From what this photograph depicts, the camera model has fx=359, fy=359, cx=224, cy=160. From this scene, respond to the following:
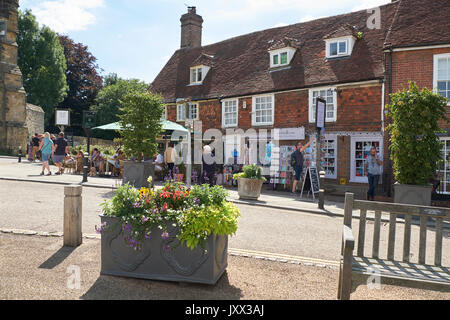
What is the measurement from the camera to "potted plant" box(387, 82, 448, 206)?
31.7 ft

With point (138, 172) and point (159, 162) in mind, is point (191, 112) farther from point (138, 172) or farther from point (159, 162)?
point (138, 172)

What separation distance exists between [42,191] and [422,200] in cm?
1073

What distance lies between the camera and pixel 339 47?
17625mm

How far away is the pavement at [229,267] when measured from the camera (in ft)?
12.1

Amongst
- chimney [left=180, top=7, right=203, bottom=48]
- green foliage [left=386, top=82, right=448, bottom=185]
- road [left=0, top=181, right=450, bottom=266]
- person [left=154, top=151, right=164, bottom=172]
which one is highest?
chimney [left=180, top=7, right=203, bottom=48]

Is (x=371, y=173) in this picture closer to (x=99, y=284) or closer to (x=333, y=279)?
(x=333, y=279)

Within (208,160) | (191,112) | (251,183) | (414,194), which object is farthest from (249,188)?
(191,112)

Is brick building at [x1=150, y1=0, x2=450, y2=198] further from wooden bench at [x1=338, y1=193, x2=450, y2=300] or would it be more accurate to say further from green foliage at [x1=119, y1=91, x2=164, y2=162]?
wooden bench at [x1=338, y1=193, x2=450, y2=300]

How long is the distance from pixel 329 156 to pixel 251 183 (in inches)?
264

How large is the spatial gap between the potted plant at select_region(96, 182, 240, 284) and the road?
1.89 m

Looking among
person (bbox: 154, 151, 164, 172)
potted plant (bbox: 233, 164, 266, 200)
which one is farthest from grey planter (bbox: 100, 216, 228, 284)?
person (bbox: 154, 151, 164, 172)

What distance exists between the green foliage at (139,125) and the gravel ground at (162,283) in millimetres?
7908

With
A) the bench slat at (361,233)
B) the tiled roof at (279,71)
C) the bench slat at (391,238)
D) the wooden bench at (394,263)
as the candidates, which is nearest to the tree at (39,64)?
the tiled roof at (279,71)

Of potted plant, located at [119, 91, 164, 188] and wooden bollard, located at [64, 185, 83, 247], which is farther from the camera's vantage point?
potted plant, located at [119, 91, 164, 188]
